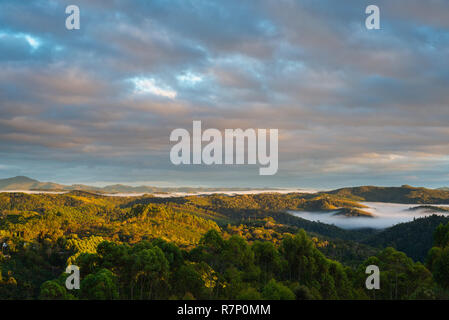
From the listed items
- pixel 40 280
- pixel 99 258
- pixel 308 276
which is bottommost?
pixel 40 280

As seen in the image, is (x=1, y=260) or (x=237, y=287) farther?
(x=1, y=260)

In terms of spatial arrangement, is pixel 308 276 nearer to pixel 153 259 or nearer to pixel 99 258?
pixel 153 259

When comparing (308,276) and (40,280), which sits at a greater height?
(308,276)
